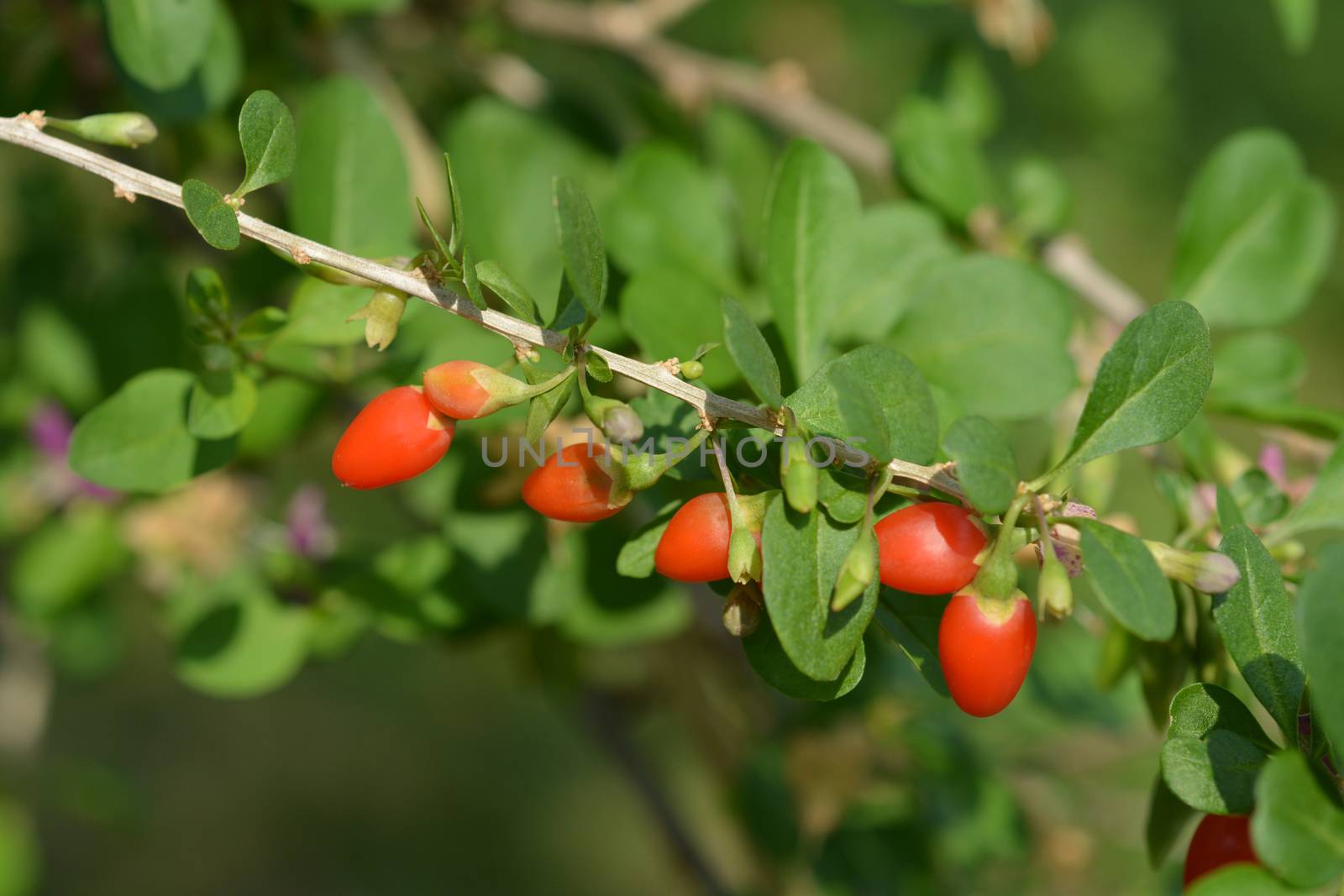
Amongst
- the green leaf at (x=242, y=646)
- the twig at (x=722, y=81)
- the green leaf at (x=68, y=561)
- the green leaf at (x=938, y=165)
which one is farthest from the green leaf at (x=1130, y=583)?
the green leaf at (x=68, y=561)

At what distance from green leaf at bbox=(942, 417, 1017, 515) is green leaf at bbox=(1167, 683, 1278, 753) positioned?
0.19 m

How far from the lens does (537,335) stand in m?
0.77

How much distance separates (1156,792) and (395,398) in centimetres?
69

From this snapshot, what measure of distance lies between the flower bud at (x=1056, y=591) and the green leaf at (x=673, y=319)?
14.4 inches

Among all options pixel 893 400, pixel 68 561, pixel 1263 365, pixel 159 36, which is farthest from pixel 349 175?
pixel 1263 365

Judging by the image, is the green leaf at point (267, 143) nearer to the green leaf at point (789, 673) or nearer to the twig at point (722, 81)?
the green leaf at point (789, 673)

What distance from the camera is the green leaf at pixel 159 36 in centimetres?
100

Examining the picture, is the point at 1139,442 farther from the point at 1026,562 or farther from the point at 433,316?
the point at 433,316

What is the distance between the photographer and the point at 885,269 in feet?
3.98

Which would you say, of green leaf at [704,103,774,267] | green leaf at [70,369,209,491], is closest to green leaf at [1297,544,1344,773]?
green leaf at [70,369,209,491]

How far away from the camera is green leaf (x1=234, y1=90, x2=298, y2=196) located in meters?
0.76

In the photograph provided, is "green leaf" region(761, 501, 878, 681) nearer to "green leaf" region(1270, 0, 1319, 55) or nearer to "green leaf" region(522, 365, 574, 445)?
"green leaf" region(522, 365, 574, 445)

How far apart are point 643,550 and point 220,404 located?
403mm

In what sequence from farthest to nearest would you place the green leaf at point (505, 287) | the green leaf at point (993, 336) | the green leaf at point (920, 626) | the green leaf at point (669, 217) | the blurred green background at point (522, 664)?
1. the blurred green background at point (522, 664)
2. the green leaf at point (669, 217)
3. the green leaf at point (993, 336)
4. the green leaf at point (920, 626)
5. the green leaf at point (505, 287)
